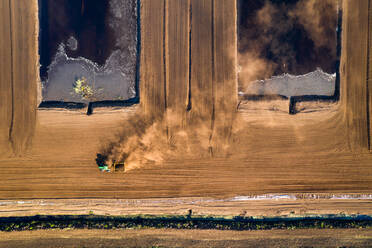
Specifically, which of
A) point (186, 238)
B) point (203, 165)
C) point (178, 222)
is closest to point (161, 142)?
point (203, 165)

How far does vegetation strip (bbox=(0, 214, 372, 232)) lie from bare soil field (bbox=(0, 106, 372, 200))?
1.46 ft

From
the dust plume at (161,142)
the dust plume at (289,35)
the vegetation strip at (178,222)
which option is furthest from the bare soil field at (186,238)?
the dust plume at (289,35)

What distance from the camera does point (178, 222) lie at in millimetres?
3986

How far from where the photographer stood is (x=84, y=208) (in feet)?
13.1

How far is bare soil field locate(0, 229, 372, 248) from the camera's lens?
3906 mm

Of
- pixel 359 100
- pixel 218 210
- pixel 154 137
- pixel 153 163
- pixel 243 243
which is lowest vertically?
pixel 243 243

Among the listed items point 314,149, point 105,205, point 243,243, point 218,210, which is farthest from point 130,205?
point 314,149

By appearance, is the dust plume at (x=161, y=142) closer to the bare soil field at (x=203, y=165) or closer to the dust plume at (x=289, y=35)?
the bare soil field at (x=203, y=165)

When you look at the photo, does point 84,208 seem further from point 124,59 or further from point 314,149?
point 314,149

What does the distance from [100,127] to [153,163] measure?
1.22 meters

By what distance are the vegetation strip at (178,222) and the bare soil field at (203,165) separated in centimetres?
45

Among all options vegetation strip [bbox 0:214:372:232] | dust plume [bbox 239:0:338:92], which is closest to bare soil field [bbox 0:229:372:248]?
vegetation strip [bbox 0:214:372:232]

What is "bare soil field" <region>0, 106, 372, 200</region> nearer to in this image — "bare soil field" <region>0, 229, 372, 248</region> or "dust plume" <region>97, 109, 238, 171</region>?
"dust plume" <region>97, 109, 238, 171</region>

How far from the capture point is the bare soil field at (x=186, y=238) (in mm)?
3906
